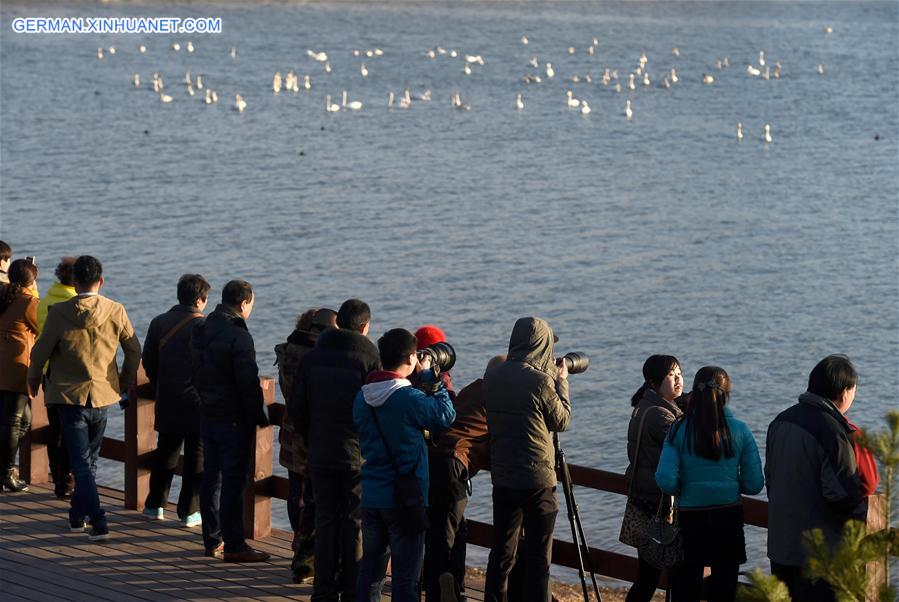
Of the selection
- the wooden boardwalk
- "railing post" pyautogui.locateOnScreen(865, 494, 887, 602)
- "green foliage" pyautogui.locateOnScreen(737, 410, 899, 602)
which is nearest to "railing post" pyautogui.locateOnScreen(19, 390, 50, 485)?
the wooden boardwalk

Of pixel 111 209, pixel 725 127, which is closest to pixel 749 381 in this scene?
pixel 111 209

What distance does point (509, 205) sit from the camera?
1480 inches

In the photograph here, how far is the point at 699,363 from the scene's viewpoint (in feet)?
81.8

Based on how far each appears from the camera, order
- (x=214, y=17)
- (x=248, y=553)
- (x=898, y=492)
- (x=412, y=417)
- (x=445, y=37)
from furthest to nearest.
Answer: (x=214, y=17), (x=445, y=37), (x=248, y=553), (x=412, y=417), (x=898, y=492)

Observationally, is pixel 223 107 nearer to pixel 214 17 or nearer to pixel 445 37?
pixel 445 37

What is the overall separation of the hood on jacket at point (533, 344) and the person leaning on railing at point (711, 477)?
78cm

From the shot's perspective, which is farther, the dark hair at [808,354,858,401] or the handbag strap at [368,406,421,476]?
the handbag strap at [368,406,421,476]

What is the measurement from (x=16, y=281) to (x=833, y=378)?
238 inches

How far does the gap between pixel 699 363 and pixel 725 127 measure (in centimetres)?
3245

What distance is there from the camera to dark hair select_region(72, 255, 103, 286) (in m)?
9.06

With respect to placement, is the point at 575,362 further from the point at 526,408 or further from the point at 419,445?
the point at 419,445

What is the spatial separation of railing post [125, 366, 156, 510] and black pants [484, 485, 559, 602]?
3.16 m

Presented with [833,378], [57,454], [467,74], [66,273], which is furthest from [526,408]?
[467,74]

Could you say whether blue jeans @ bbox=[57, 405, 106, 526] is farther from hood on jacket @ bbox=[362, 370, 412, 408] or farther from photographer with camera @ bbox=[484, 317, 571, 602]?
photographer with camera @ bbox=[484, 317, 571, 602]
